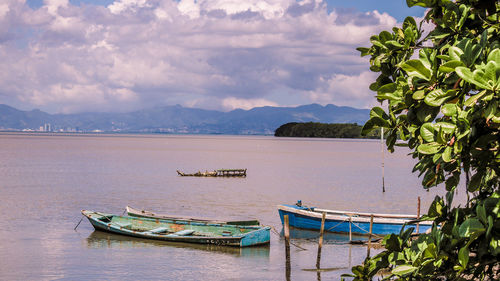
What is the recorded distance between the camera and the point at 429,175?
16.8 feet

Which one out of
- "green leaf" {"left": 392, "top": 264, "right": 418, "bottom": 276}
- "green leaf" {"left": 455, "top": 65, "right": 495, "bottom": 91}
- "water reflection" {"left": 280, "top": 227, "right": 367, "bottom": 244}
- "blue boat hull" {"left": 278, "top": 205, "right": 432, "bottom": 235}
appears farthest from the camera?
"water reflection" {"left": 280, "top": 227, "right": 367, "bottom": 244}

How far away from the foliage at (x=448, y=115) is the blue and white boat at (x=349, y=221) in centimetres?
2333

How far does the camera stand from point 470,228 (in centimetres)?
445

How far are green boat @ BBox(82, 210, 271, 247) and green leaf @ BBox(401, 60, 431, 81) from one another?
22.7m

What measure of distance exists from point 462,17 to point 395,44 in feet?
2.31

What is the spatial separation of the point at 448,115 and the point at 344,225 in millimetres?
26426

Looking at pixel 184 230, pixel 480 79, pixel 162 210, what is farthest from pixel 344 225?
pixel 480 79

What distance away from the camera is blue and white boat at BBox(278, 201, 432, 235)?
28609mm

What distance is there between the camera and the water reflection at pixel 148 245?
26.6 meters

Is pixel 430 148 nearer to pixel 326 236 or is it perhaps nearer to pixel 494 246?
pixel 494 246

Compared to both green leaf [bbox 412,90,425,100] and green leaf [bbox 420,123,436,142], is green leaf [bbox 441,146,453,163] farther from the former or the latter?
green leaf [bbox 412,90,425,100]

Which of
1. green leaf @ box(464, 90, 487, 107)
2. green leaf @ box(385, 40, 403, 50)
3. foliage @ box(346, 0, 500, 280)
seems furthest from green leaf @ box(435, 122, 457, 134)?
green leaf @ box(385, 40, 403, 50)

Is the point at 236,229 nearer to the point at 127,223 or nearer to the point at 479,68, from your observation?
the point at 127,223

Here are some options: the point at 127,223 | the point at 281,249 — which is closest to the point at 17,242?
the point at 127,223
